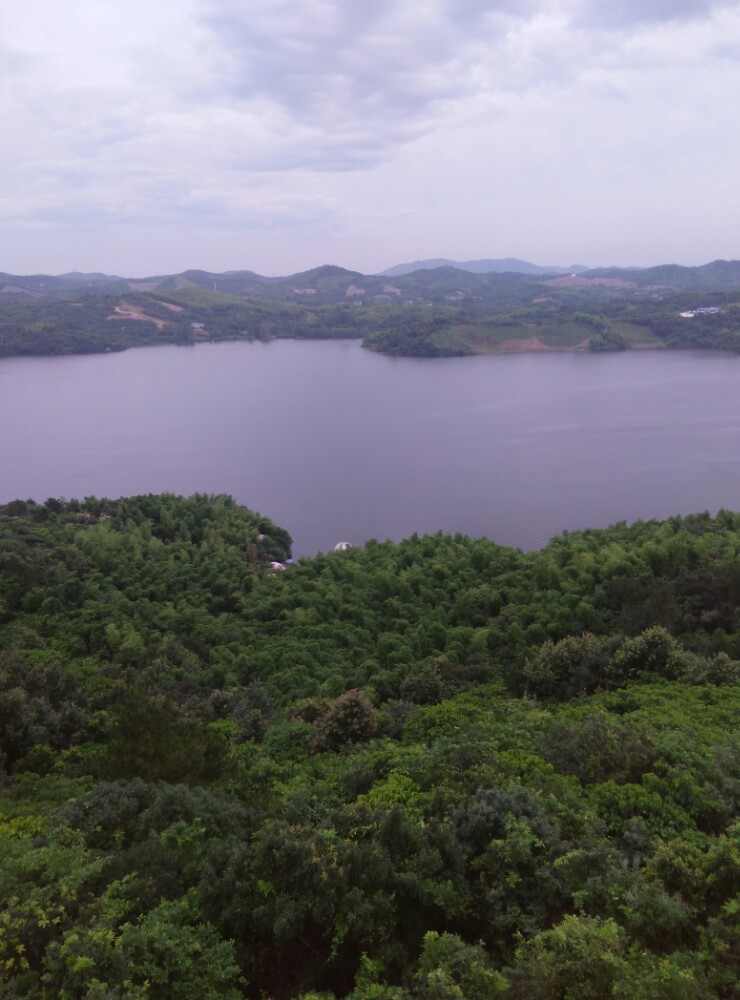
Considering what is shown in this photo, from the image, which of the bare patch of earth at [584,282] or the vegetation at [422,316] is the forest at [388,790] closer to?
the vegetation at [422,316]

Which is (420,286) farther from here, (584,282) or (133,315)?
(133,315)

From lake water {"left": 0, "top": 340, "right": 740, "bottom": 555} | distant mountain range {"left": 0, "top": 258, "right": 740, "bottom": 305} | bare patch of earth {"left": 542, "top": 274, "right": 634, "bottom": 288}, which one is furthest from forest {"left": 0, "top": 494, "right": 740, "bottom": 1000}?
bare patch of earth {"left": 542, "top": 274, "right": 634, "bottom": 288}

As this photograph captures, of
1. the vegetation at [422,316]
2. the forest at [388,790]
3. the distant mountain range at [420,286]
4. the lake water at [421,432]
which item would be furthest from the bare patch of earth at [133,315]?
the forest at [388,790]

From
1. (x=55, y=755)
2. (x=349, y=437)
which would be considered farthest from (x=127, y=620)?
(x=349, y=437)

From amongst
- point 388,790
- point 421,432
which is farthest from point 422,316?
point 388,790

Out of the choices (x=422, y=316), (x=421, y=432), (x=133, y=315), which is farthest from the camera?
(x=133, y=315)

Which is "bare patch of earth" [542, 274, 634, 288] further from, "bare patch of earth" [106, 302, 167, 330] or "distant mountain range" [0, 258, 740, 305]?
"bare patch of earth" [106, 302, 167, 330]

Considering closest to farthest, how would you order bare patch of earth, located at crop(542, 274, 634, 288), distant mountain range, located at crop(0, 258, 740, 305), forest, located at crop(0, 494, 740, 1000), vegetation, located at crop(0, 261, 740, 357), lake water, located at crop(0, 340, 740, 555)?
1. forest, located at crop(0, 494, 740, 1000)
2. lake water, located at crop(0, 340, 740, 555)
3. vegetation, located at crop(0, 261, 740, 357)
4. distant mountain range, located at crop(0, 258, 740, 305)
5. bare patch of earth, located at crop(542, 274, 634, 288)

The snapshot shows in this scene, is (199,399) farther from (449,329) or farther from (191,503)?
(449,329)
